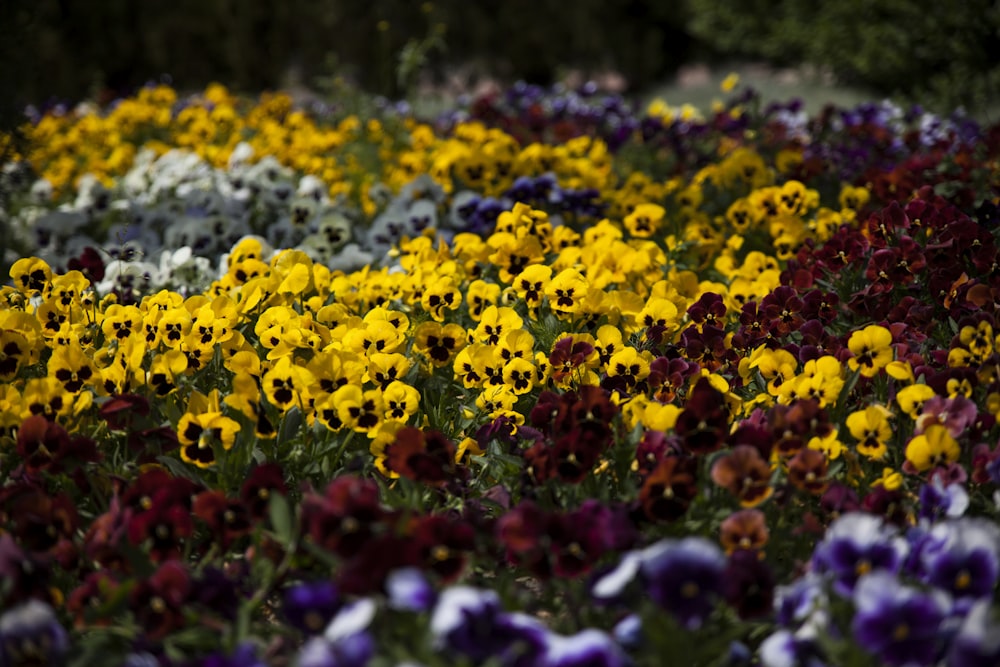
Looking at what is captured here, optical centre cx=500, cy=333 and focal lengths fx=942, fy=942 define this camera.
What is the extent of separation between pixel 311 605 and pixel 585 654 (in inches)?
18.4

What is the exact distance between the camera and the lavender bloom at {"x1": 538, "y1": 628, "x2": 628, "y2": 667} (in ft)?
4.98

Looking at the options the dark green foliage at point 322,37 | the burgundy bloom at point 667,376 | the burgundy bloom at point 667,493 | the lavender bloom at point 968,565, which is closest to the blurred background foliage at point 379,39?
the dark green foliage at point 322,37

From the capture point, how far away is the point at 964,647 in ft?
4.70

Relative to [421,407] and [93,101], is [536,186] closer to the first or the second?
[421,407]

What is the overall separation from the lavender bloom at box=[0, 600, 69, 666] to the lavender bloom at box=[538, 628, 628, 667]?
806 mm

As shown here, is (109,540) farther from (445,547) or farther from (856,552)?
(856,552)

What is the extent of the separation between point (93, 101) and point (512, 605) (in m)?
9.66

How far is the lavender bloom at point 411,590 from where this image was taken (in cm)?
150

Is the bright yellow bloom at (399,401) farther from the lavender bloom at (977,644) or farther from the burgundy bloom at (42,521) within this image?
the lavender bloom at (977,644)

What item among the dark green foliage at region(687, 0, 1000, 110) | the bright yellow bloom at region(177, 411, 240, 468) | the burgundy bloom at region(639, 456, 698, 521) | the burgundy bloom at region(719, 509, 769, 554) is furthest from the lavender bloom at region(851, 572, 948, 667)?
the dark green foliage at region(687, 0, 1000, 110)

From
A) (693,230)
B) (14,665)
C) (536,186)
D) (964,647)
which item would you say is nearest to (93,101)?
(536,186)

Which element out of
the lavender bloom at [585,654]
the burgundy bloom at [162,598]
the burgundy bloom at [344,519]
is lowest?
the lavender bloom at [585,654]

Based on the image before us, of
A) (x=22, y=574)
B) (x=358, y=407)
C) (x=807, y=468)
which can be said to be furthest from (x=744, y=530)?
(x=22, y=574)

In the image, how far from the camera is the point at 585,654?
1.52 meters
